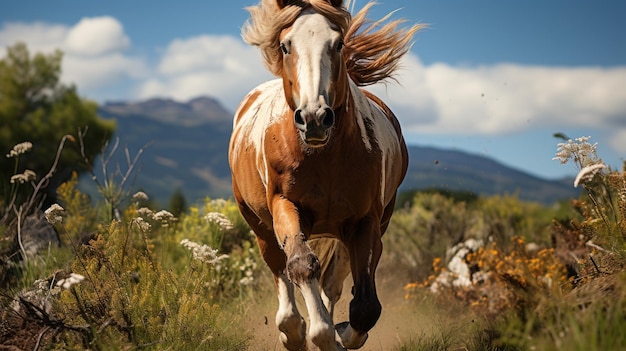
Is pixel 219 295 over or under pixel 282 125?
under

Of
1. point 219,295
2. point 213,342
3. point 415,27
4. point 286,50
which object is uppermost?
point 415,27

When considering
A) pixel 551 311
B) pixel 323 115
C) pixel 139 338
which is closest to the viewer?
pixel 551 311

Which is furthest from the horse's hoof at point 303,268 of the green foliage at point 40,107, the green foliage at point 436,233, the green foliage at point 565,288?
the green foliage at point 40,107

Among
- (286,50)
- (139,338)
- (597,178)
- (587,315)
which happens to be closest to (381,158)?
(286,50)

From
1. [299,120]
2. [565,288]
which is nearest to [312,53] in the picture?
[299,120]

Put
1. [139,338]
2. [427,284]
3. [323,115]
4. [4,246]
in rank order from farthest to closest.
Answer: [427,284], [4,246], [139,338], [323,115]

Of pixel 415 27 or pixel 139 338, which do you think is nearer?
pixel 139 338

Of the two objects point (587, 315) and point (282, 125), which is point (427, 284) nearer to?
point (282, 125)

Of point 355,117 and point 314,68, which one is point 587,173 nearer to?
point 355,117

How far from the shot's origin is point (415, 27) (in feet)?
26.3

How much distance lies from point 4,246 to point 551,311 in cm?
694

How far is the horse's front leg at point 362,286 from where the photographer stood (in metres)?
5.92

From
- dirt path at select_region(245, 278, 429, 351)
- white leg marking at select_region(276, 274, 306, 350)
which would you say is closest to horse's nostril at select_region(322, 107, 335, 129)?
white leg marking at select_region(276, 274, 306, 350)

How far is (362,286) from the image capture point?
19.6 feet
